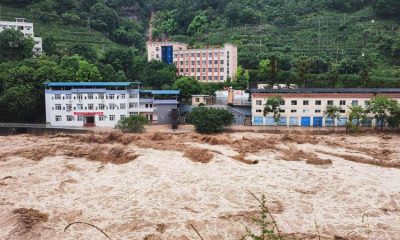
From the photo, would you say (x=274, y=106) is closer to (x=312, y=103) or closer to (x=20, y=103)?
(x=312, y=103)

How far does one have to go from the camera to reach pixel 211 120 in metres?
31.7

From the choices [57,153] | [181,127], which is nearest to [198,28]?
[181,127]

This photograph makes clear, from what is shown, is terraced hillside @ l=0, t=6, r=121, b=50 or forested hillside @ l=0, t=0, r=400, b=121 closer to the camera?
forested hillside @ l=0, t=0, r=400, b=121

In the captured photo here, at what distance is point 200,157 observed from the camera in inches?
955

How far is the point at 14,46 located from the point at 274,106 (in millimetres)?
31850

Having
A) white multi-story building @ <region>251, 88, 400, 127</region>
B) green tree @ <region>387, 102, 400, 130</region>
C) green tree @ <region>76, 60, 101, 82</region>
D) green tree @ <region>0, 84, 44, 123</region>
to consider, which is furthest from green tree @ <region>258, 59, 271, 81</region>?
green tree @ <region>0, 84, 44, 123</region>

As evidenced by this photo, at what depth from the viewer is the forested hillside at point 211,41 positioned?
39.6 metres

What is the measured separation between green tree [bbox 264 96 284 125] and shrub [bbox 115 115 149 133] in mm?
10709

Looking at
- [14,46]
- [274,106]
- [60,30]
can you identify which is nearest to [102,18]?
[60,30]

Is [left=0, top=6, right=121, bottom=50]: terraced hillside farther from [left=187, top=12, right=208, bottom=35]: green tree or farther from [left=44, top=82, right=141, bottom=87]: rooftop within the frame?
[left=44, top=82, right=141, bottom=87]: rooftop

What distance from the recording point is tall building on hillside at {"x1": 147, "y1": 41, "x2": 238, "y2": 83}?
50.0m

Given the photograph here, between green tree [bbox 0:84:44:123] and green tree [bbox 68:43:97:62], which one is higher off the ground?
green tree [bbox 68:43:97:62]

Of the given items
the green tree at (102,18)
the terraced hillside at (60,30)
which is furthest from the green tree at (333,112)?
the green tree at (102,18)

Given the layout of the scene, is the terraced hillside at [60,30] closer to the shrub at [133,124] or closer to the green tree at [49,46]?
the green tree at [49,46]
